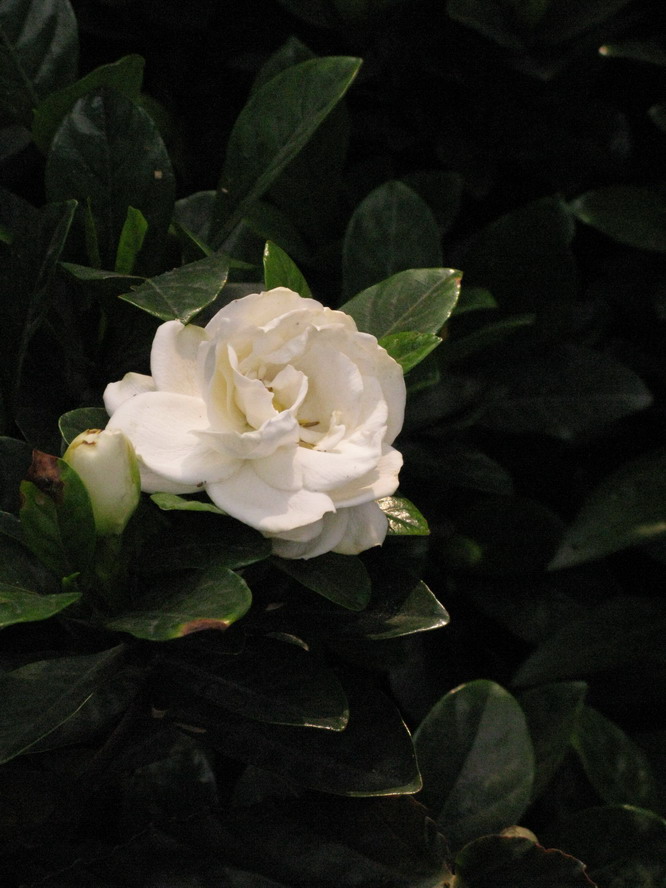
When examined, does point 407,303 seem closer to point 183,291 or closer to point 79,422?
point 183,291

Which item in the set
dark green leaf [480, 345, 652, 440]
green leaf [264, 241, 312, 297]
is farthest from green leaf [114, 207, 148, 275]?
dark green leaf [480, 345, 652, 440]

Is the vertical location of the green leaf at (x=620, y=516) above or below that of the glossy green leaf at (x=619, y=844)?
above

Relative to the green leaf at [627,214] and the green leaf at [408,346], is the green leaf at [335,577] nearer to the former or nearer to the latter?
the green leaf at [408,346]

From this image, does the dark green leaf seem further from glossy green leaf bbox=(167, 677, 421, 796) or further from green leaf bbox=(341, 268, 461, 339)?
glossy green leaf bbox=(167, 677, 421, 796)

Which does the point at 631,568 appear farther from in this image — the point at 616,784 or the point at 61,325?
the point at 61,325

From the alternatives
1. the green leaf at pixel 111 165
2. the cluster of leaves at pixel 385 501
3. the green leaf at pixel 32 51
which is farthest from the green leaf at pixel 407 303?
the green leaf at pixel 32 51
